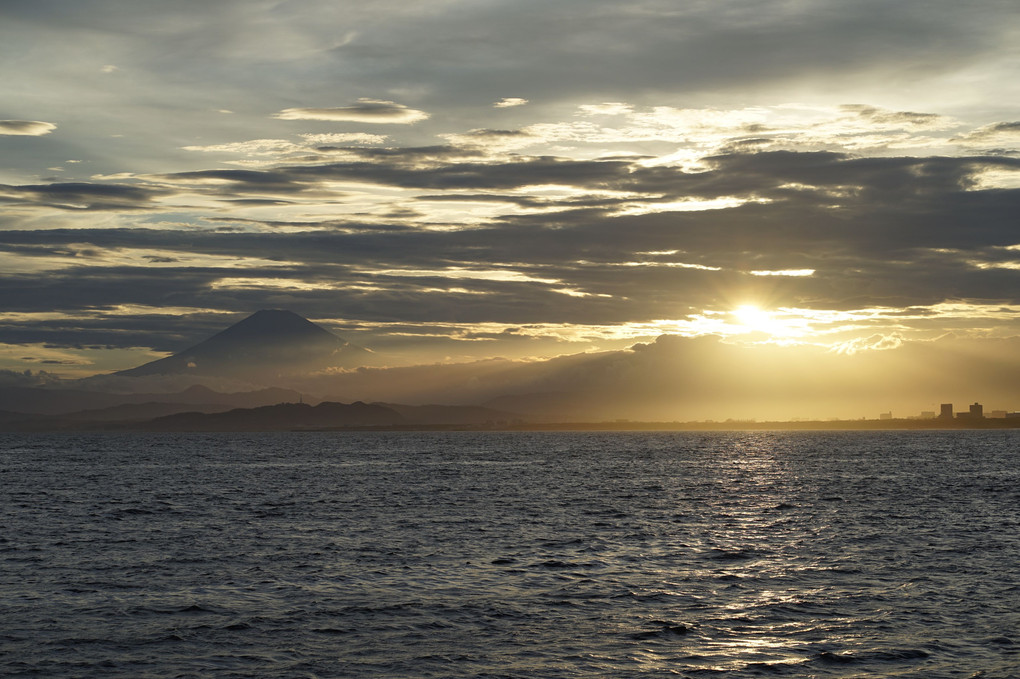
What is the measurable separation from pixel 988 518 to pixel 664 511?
85.7 feet

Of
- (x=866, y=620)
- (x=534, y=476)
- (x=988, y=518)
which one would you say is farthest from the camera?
(x=534, y=476)

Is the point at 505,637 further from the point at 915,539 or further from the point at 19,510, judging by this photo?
the point at 19,510

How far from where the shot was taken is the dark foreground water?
33.2 metres

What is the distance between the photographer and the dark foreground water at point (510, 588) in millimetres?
33250

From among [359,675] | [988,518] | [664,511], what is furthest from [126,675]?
[988,518]

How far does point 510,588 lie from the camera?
45625 millimetres

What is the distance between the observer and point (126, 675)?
31484 mm

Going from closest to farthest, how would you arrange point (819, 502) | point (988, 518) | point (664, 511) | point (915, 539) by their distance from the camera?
point (915, 539) < point (988, 518) < point (664, 511) < point (819, 502)

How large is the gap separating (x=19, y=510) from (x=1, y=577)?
138 feet

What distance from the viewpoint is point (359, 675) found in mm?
31500

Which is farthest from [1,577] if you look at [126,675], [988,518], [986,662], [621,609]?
[988,518]

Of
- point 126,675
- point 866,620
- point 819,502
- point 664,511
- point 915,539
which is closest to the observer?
point 126,675

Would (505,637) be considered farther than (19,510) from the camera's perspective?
No

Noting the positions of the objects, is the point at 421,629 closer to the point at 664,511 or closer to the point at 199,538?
the point at 199,538
